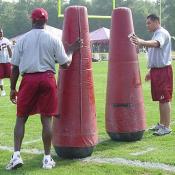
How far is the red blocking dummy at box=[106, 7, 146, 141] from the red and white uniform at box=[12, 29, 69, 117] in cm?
171

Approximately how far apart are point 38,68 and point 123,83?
2055mm

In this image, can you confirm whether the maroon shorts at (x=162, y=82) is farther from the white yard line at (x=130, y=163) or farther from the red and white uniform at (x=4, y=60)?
the red and white uniform at (x=4, y=60)

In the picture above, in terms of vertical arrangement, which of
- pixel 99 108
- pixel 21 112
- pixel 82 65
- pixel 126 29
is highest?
pixel 126 29

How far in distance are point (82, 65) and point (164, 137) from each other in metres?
2.20

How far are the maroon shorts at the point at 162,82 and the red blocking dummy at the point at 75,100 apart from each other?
191 centimetres

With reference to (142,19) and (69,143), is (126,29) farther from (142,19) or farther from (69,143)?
(142,19)

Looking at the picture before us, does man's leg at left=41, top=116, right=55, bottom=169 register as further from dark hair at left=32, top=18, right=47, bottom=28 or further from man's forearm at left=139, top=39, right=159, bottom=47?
man's forearm at left=139, top=39, right=159, bottom=47

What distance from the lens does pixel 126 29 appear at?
761cm

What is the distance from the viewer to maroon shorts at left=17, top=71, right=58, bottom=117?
6.00 metres

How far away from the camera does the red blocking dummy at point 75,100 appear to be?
6.54m

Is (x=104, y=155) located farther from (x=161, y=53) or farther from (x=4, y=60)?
(x=4, y=60)

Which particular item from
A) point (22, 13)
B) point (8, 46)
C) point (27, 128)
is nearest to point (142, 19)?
point (22, 13)

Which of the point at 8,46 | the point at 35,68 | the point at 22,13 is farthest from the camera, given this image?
Answer: the point at 22,13

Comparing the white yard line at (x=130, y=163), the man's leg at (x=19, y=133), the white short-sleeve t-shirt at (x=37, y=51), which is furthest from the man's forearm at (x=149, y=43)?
the man's leg at (x=19, y=133)
